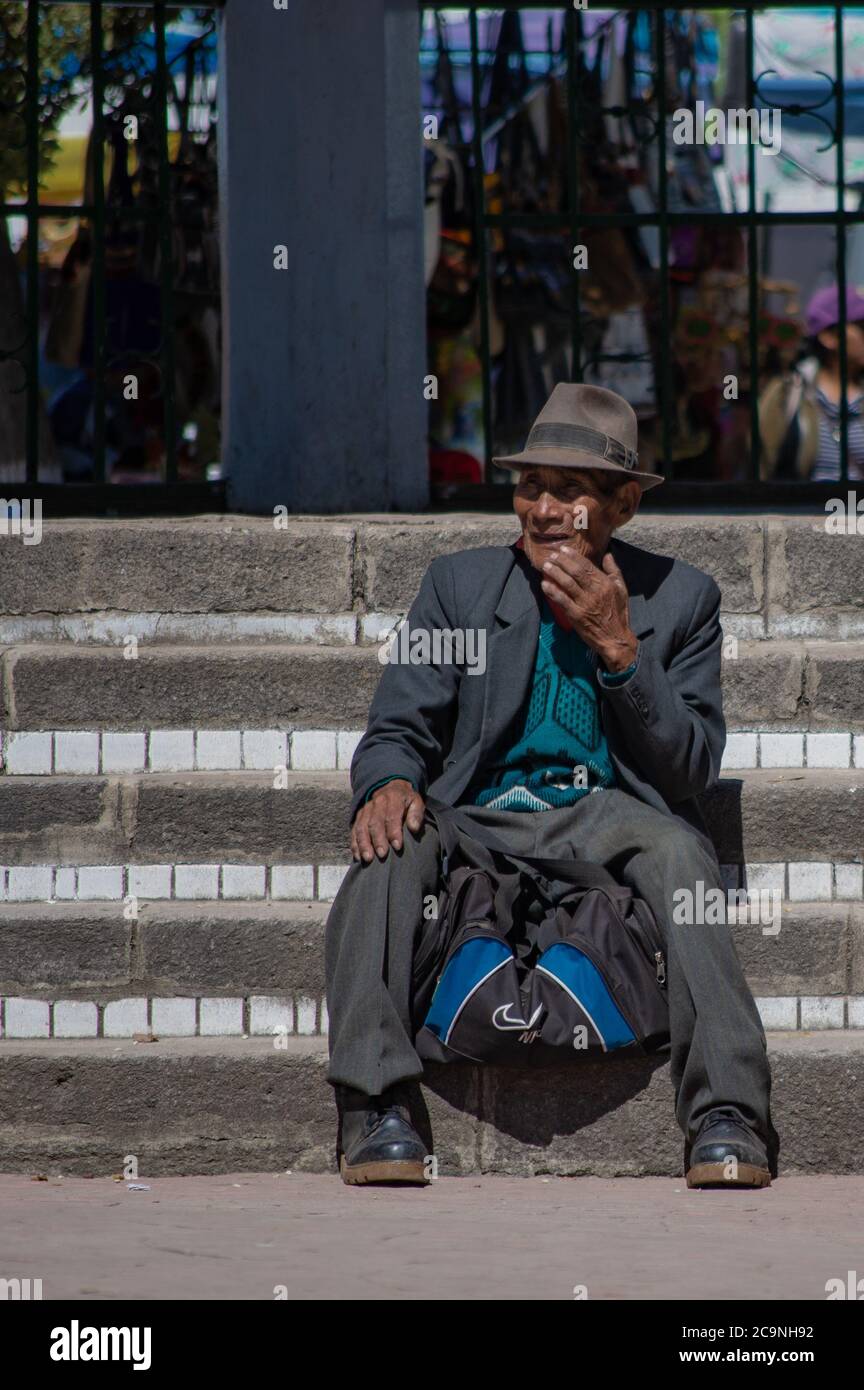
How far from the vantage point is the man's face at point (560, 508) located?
4.67m

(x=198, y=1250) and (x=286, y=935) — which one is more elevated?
(x=286, y=935)

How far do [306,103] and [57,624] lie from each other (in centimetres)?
201

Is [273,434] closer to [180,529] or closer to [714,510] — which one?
[180,529]

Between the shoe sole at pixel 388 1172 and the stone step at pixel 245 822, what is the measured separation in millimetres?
1015

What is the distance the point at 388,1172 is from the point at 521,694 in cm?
114

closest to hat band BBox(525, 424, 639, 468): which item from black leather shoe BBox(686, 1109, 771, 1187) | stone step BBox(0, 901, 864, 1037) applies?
stone step BBox(0, 901, 864, 1037)

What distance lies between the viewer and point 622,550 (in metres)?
4.92

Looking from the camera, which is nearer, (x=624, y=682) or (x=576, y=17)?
(x=624, y=682)

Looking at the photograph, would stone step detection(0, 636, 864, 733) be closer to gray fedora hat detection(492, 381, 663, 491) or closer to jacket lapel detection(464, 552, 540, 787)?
jacket lapel detection(464, 552, 540, 787)

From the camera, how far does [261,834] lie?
5.02 metres

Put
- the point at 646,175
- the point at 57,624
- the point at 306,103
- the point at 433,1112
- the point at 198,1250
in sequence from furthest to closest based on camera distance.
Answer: the point at 646,175
the point at 306,103
the point at 57,624
the point at 433,1112
the point at 198,1250

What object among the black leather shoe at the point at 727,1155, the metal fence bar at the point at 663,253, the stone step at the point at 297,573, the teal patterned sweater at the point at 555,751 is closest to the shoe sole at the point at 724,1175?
the black leather shoe at the point at 727,1155

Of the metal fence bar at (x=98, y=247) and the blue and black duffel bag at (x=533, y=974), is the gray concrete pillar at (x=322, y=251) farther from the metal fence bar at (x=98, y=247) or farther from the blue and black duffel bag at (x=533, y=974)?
the blue and black duffel bag at (x=533, y=974)

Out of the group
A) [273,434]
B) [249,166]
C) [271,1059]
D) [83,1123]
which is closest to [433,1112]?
[271,1059]
